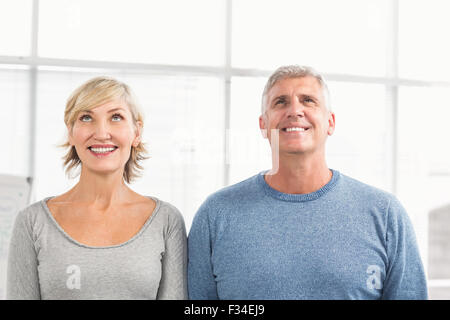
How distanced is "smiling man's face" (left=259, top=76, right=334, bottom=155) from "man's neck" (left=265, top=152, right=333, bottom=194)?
33 millimetres

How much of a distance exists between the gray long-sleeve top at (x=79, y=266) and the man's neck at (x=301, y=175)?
1.23 feet

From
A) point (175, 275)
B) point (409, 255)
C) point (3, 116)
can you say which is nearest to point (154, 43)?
point (3, 116)

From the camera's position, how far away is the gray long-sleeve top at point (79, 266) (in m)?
1.08

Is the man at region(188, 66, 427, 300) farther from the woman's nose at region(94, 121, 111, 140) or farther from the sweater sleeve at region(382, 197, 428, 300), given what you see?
the woman's nose at region(94, 121, 111, 140)

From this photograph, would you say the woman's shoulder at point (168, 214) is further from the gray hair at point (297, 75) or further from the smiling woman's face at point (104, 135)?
the gray hair at point (297, 75)

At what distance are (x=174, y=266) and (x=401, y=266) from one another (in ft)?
1.95

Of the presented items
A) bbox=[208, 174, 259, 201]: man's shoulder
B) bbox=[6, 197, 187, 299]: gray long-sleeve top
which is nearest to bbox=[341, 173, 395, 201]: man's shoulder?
bbox=[208, 174, 259, 201]: man's shoulder

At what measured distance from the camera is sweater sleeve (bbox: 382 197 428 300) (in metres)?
1.12

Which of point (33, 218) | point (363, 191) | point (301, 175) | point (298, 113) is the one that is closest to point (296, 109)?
point (298, 113)

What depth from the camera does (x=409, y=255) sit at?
1.14 metres

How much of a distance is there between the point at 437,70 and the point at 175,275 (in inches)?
52.9

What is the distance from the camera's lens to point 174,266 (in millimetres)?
1143

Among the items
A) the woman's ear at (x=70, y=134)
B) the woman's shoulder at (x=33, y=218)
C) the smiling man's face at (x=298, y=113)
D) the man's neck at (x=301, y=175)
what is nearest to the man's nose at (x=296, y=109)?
the smiling man's face at (x=298, y=113)
